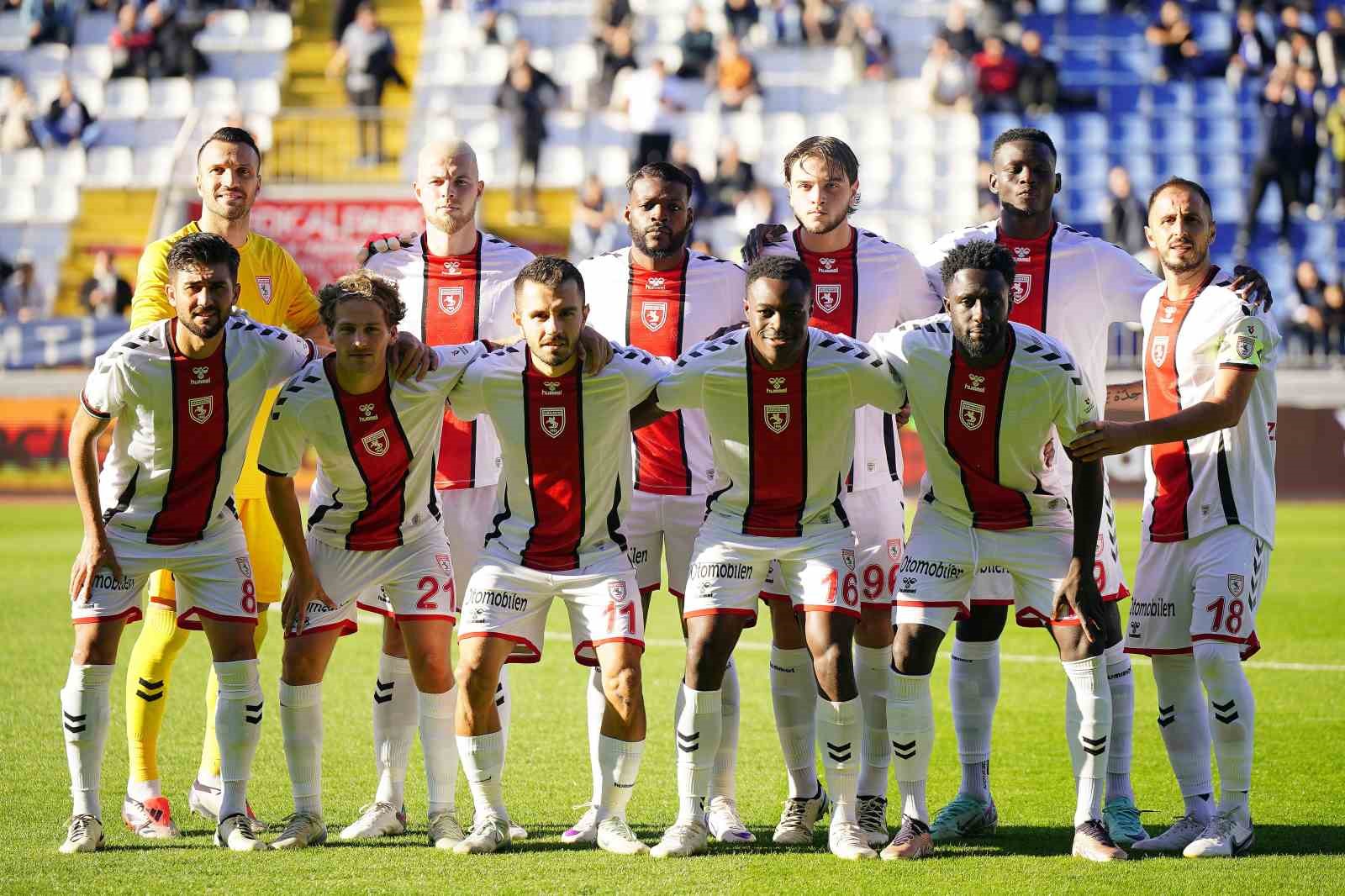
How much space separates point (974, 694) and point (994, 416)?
120cm

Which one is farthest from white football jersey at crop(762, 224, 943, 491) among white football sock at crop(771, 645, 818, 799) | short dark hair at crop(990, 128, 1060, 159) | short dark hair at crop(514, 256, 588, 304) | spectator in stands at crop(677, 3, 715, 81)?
spectator in stands at crop(677, 3, 715, 81)

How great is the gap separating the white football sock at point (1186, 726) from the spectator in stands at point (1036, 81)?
17817 millimetres

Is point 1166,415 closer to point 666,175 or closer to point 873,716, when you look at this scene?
point 873,716

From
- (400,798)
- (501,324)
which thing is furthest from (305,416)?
(400,798)

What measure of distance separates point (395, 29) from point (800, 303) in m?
21.8

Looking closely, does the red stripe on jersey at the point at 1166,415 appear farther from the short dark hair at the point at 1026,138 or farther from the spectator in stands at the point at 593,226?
the spectator in stands at the point at 593,226

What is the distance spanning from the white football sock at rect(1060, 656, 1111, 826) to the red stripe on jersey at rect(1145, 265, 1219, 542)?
654 millimetres

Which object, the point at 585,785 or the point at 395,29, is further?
the point at 395,29

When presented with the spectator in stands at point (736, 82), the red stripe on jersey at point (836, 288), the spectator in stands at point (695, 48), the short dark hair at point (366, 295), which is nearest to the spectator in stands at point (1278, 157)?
the spectator in stands at point (736, 82)

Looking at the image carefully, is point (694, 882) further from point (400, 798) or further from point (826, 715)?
point (400, 798)

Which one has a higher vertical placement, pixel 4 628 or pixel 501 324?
pixel 501 324

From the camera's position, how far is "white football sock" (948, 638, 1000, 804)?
6062mm

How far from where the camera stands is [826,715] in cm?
546

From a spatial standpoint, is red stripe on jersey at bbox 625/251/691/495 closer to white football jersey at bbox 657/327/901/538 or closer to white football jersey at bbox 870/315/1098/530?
white football jersey at bbox 657/327/901/538
